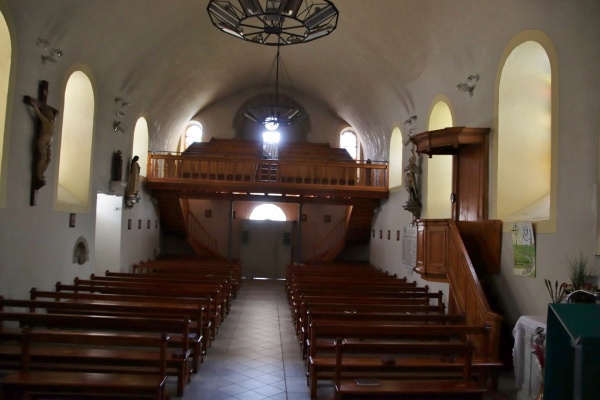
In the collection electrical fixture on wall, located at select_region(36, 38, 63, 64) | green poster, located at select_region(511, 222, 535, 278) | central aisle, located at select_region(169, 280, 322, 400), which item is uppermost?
electrical fixture on wall, located at select_region(36, 38, 63, 64)

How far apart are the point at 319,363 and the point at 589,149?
3882 millimetres

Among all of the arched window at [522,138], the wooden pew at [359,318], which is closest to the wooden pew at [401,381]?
the wooden pew at [359,318]

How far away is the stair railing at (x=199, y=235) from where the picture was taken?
749 inches

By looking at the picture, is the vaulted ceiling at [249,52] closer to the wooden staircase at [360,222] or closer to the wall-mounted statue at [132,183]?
the wall-mounted statue at [132,183]

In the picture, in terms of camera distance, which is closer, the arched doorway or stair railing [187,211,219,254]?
stair railing [187,211,219,254]

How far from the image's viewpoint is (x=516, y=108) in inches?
300

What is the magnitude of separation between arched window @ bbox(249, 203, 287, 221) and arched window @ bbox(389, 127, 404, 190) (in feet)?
23.4

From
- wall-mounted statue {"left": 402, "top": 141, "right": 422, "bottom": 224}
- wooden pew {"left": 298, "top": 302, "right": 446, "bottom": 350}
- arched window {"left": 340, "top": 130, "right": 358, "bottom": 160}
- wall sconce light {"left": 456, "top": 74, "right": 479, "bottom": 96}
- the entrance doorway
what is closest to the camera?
wooden pew {"left": 298, "top": 302, "right": 446, "bottom": 350}

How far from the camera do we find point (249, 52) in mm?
15758

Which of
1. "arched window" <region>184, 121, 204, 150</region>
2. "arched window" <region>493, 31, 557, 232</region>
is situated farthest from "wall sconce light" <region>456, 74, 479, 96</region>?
"arched window" <region>184, 121, 204, 150</region>

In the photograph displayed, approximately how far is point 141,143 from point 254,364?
952cm

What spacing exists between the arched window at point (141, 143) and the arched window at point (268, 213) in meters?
6.98

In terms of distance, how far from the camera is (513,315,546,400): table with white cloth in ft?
16.0

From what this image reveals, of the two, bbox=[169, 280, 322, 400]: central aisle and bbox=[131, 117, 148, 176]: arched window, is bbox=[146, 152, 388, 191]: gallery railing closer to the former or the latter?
bbox=[131, 117, 148, 176]: arched window
